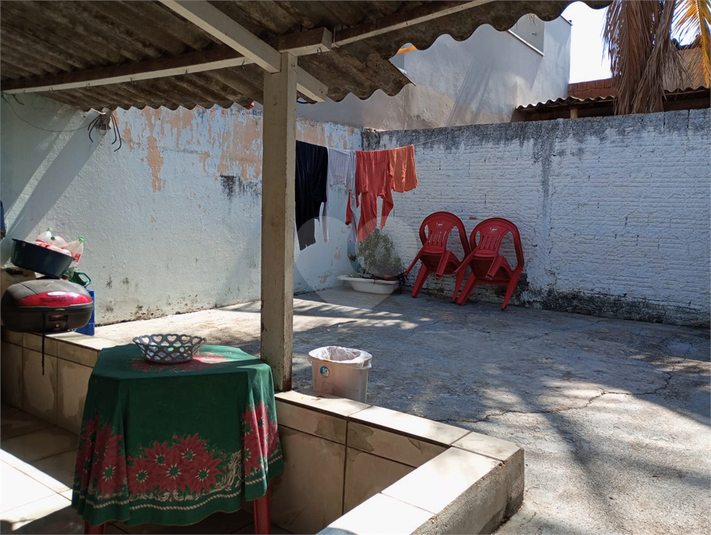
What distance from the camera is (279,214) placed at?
2.73m

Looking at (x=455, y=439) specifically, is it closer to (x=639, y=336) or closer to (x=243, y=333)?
(x=243, y=333)

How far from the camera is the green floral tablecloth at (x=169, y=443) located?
217cm

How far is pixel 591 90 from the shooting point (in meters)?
14.1

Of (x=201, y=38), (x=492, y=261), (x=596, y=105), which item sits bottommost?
(x=492, y=261)

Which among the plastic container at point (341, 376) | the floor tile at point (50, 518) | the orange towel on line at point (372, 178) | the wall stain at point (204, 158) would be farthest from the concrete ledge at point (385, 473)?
the wall stain at point (204, 158)

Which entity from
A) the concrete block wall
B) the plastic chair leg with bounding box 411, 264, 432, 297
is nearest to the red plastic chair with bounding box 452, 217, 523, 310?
the concrete block wall

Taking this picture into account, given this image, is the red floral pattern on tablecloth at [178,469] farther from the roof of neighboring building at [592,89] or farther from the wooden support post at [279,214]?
the roof of neighboring building at [592,89]

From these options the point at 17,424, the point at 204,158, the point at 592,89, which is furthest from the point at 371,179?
the point at 592,89

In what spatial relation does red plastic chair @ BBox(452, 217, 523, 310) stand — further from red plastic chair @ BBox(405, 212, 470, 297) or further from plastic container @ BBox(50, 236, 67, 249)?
plastic container @ BBox(50, 236, 67, 249)

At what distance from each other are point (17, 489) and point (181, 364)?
3.80 ft

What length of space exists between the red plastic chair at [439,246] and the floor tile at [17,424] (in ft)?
→ 17.9

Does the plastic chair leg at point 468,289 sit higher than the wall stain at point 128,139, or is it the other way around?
the wall stain at point 128,139

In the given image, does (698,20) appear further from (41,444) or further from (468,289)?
(41,444)

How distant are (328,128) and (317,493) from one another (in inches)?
272
